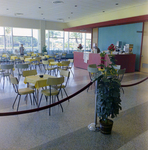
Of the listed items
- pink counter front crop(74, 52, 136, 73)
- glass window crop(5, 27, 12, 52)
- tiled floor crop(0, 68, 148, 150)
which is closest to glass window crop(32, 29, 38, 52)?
glass window crop(5, 27, 12, 52)

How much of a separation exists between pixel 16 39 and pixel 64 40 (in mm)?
5069

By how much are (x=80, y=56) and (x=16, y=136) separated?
836 cm

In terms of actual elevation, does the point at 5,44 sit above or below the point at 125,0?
below

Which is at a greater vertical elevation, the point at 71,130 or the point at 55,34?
the point at 55,34

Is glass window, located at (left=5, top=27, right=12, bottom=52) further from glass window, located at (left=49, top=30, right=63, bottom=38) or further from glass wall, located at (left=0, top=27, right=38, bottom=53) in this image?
glass window, located at (left=49, top=30, right=63, bottom=38)

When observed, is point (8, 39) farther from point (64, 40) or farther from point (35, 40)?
point (64, 40)

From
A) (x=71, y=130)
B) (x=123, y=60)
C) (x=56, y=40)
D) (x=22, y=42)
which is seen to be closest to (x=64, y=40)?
(x=56, y=40)

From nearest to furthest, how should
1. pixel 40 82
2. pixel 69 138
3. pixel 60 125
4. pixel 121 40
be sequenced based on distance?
pixel 69 138 < pixel 60 125 < pixel 40 82 < pixel 121 40

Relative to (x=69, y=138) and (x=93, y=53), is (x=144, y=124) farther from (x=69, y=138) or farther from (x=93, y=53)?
(x=93, y=53)

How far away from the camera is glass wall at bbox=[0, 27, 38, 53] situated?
14188 millimetres

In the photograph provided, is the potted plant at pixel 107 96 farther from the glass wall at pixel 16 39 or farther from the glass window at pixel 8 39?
the glass window at pixel 8 39

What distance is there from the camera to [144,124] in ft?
11.3

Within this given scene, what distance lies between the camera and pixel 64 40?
1788cm

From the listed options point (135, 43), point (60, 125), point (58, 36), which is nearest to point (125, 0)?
point (135, 43)
